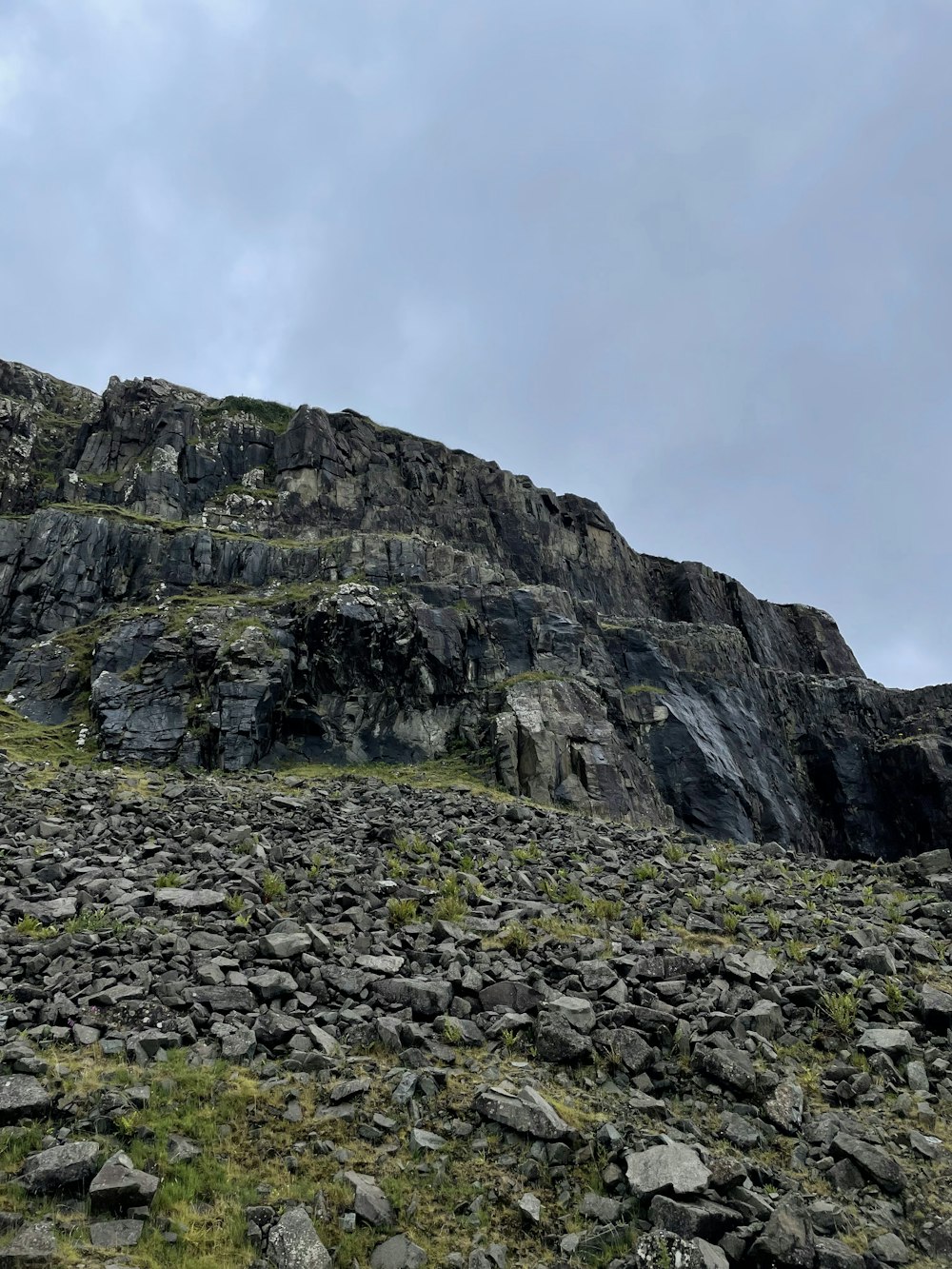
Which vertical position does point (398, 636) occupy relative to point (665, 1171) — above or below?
above

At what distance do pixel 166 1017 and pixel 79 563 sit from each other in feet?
152

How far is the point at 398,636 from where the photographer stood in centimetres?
4366

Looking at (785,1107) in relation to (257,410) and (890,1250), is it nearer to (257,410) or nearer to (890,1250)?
(890,1250)

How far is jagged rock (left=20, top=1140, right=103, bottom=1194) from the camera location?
6555mm

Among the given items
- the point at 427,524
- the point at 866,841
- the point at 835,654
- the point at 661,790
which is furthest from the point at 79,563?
the point at 835,654

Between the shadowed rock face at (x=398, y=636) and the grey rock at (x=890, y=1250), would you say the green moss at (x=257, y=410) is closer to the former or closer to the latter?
the shadowed rock face at (x=398, y=636)

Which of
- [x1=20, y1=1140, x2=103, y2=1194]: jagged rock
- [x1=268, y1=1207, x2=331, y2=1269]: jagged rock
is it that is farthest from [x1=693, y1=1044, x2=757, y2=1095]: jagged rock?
[x1=20, y1=1140, x2=103, y2=1194]: jagged rock

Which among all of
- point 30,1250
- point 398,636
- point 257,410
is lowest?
point 30,1250

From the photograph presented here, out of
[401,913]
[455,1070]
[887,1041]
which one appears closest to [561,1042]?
[455,1070]

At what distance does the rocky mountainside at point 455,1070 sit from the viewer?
641cm

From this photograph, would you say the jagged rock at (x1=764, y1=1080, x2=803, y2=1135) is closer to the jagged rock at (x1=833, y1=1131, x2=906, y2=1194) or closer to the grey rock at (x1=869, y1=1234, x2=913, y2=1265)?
the jagged rock at (x1=833, y1=1131, x2=906, y2=1194)

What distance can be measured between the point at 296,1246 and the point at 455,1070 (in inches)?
116

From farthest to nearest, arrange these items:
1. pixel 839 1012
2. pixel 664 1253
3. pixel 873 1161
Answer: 1. pixel 839 1012
2. pixel 873 1161
3. pixel 664 1253

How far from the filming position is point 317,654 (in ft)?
139
